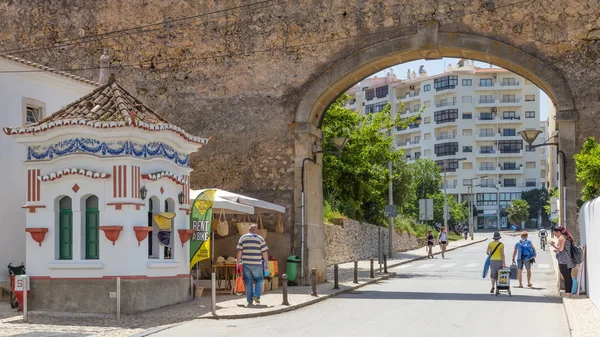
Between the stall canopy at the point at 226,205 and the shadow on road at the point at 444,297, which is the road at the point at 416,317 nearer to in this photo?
the shadow on road at the point at 444,297

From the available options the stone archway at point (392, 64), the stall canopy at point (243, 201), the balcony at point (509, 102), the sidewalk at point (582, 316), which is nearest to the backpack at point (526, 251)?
the stone archway at point (392, 64)

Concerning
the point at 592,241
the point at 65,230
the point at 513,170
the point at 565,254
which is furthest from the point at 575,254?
the point at 513,170

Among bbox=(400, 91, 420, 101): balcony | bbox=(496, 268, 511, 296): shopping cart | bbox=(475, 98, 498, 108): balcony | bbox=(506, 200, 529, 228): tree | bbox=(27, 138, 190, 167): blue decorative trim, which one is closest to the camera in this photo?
bbox=(27, 138, 190, 167): blue decorative trim

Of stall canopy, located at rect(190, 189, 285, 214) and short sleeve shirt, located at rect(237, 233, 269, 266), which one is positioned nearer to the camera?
short sleeve shirt, located at rect(237, 233, 269, 266)

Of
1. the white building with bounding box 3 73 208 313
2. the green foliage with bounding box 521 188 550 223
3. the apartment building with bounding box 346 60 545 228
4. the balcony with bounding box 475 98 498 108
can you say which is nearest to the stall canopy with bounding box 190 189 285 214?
the white building with bounding box 3 73 208 313

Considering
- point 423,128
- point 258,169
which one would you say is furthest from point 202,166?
point 423,128

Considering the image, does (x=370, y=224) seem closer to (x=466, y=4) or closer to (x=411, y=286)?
(x=411, y=286)

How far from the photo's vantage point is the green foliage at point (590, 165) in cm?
1752

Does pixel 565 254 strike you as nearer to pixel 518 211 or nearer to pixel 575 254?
pixel 575 254

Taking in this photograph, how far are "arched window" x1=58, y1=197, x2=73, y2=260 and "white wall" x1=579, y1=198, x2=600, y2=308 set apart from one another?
32.3 ft

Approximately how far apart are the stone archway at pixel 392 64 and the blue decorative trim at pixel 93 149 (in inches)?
274

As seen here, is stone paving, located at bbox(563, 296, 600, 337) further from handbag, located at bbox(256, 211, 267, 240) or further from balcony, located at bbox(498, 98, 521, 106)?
balcony, located at bbox(498, 98, 521, 106)

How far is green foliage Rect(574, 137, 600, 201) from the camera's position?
17.5m

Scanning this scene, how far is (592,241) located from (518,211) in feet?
341
